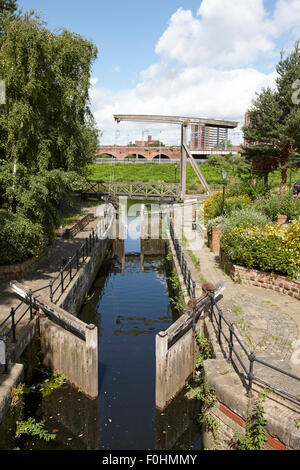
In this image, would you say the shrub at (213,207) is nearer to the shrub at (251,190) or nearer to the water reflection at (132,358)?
the shrub at (251,190)

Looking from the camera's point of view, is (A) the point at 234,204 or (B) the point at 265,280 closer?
(B) the point at 265,280

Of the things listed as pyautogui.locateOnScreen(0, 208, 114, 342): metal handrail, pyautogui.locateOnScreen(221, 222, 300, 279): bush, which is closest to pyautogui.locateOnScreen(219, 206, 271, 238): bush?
pyautogui.locateOnScreen(221, 222, 300, 279): bush

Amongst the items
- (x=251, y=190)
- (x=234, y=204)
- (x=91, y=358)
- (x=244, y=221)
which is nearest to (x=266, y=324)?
(x=91, y=358)

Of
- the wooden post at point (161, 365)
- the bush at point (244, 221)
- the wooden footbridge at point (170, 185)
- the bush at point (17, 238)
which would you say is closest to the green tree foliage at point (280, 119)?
the wooden footbridge at point (170, 185)

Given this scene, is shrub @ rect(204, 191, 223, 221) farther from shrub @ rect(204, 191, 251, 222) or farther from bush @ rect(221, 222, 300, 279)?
bush @ rect(221, 222, 300, 279)

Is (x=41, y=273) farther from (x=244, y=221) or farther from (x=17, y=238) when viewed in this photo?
(x=244, y=221)

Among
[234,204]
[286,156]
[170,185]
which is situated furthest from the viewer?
[170,185]

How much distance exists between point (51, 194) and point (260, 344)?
700 centimetres

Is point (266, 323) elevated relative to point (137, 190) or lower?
lower

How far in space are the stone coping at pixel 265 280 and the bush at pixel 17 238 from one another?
20.3 feet

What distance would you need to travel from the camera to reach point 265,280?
Result: 10203mm

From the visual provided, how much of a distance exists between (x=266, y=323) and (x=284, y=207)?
8.69 meters

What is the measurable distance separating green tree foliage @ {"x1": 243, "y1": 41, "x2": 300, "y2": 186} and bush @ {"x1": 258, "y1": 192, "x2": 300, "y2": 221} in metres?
4.17
